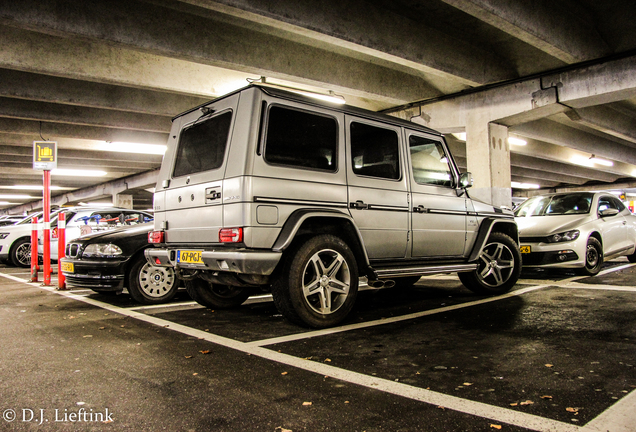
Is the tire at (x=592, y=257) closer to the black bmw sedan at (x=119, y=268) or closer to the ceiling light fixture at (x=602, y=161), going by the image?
the black bmw sedan at (x=119, y=268)

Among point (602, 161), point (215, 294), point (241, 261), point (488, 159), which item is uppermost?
point (602, 161)

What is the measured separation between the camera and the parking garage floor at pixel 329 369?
227cm

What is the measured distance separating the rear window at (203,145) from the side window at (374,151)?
1381 mm

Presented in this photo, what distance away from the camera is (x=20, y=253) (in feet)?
42.4

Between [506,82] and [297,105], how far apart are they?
8.33 meters

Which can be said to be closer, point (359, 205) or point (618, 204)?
point (359, 205)

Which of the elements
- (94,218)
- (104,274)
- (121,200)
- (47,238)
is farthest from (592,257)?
(121,200)

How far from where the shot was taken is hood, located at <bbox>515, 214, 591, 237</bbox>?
777cm

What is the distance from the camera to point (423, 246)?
5.29 m

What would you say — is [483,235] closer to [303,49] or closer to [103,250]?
[103,250]

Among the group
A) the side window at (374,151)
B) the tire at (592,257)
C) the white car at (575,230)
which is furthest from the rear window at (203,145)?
the tire at (592,257)

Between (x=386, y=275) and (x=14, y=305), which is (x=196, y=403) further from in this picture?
(x=14, y=305)

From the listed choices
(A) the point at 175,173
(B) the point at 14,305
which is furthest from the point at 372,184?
(B) the point at 14,305

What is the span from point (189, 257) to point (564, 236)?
6.47 metres
